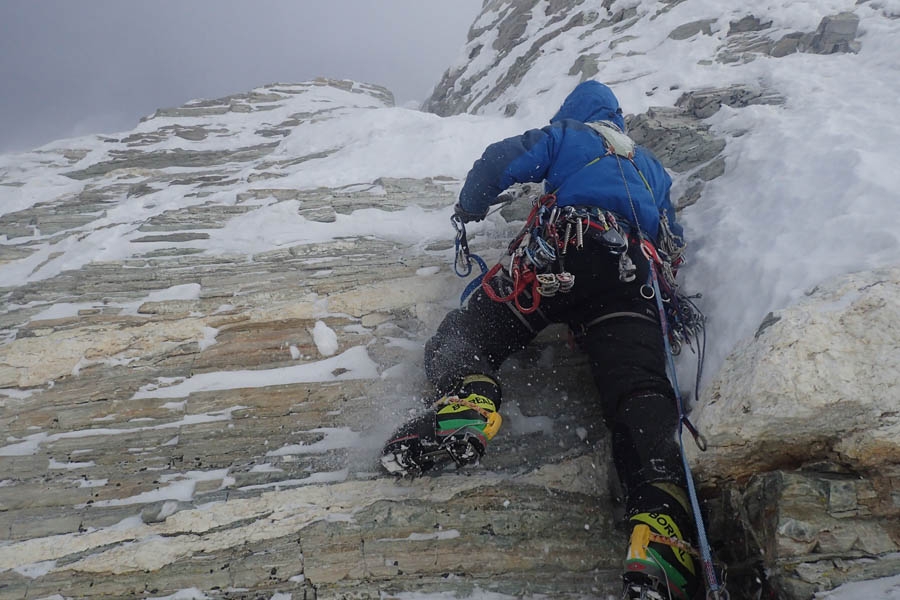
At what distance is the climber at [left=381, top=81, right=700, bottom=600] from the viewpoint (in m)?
2.48

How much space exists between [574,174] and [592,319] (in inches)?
45.9

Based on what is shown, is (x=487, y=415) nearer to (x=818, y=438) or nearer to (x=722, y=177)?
(x=818, y=438)

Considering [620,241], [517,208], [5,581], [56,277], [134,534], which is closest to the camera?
[5,581]

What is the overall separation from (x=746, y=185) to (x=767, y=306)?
159 centimetres

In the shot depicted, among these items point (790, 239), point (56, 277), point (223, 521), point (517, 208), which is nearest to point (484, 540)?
point (223, 521)

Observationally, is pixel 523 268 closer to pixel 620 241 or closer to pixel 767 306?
pixel 620 241

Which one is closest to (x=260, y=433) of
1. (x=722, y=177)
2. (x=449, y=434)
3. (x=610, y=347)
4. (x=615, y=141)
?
(x=449, y=434)


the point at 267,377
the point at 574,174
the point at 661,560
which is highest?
the point at 574,174

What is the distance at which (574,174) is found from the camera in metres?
3.80

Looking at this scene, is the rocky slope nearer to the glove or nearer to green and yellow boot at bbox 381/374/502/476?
green and yellow boot at bbox 381/374/502/476

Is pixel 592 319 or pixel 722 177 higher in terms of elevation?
pixel 722 177

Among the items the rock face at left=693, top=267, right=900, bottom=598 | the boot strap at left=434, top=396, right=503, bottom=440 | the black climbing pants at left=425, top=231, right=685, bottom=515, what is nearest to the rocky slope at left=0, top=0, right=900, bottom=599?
the rock face at left=693, top=267, right=900, bottom=598

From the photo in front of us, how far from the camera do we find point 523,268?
11.3 feet

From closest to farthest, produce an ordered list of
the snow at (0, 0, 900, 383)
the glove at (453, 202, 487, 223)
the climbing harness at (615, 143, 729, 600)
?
the climbing harness at (615, 143, 729, 600)
the snow at (0, 0, 900, 383)
the glove at (453, 202, 487, 223)
